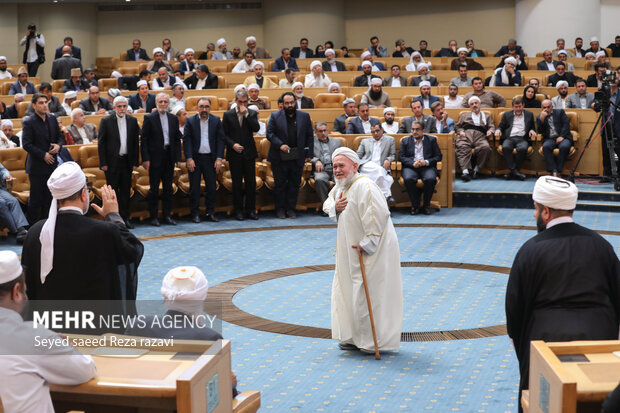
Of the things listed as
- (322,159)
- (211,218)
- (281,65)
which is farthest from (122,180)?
(281,65)

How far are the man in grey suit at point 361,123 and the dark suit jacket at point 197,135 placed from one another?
2.07 metres

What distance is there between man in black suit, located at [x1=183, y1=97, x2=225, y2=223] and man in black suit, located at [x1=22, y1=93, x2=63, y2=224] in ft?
6.05

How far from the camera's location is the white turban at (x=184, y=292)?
10.9ft

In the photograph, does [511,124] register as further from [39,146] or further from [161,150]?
[39,146]

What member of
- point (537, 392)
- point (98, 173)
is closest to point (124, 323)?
point (537, 392)

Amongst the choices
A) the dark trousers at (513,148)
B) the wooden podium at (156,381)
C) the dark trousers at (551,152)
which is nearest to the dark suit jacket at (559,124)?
the dark trousers at (551,152)

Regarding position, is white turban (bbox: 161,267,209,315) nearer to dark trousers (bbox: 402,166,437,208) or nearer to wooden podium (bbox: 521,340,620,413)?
wooden podium (bbox: 521,340,620,413)

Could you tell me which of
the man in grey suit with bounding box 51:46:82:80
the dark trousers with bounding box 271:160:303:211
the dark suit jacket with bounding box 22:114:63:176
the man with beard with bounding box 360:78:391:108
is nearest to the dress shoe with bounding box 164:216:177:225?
the dark trousers with bounding box 271:160:303:211

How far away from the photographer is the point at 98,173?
11.1m

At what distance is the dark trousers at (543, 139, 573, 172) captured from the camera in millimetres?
13266

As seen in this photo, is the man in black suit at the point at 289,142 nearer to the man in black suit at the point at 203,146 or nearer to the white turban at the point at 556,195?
the man in black suit at the point at 203,146

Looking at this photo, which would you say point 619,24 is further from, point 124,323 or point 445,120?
point 124,323

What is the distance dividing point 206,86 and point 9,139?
508 centimetres

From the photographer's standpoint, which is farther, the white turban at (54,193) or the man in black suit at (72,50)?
the man in black suit at (72,50)
